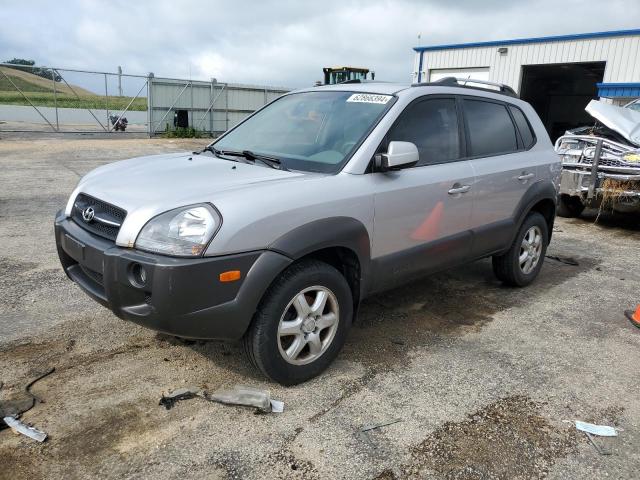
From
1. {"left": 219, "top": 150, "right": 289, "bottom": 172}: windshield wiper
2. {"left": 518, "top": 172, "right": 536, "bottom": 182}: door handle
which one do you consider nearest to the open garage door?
{"left": 518, "top": 172, "right": 536, "bottom": 182}: door handle

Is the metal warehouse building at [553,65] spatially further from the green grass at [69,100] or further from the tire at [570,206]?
the green grass at [69,100]

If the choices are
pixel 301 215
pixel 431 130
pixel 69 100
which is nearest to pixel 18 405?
pixel 301 215

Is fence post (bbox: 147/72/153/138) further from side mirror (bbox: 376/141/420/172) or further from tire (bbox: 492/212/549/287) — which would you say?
side mirror (bbox: 376/141/420/172)

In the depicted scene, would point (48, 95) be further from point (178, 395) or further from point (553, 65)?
point (178, 395)

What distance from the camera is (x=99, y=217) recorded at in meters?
3.03

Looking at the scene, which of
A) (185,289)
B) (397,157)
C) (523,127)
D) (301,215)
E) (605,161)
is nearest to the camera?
(185,289)

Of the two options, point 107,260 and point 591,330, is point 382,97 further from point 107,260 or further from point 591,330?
point 591,330

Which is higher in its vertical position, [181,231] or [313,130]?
[313,130]

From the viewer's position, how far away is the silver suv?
8.89 ft

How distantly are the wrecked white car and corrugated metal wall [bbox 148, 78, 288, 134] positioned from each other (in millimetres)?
14175

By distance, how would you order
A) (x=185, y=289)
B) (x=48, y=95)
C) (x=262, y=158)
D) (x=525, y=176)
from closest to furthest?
(x=185, y=289) → (x=262, y=158) → (x=525, y=176) → (x=48, y=95)

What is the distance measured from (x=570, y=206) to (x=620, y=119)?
159 centimetres

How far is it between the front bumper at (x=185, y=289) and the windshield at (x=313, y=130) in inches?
36.4

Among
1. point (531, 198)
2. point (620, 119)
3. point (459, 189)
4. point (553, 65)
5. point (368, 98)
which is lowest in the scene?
point (531, 198)
